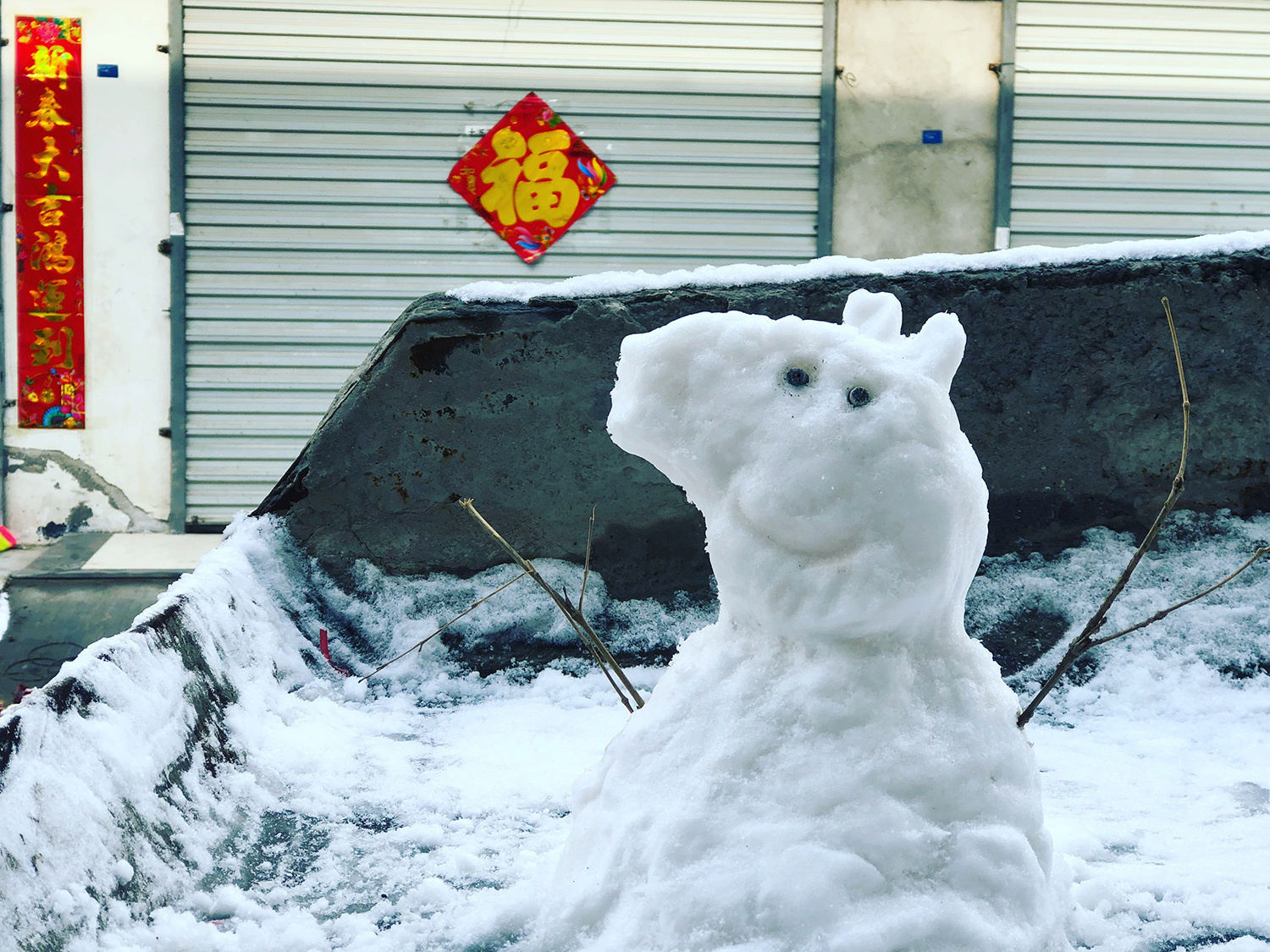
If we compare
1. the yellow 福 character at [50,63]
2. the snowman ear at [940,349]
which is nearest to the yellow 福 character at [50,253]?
the yellow 福 character at [50,63]

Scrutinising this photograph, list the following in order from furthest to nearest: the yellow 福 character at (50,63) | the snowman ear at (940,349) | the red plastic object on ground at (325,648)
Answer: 1. the yellow 福 character at (50,63)
2. the red plastic object on ground at (325,648)
3. the snowman ear at (940,349)

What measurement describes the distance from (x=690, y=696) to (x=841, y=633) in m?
0.20

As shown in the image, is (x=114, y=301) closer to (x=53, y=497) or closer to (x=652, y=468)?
(x=53, y=497)

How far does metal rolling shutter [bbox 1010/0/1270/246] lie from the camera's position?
511 centimetres

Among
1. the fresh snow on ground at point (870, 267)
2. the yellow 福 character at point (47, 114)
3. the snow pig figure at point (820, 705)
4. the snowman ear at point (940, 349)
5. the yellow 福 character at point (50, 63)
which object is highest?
the yellow 福 character at point (50, 63)

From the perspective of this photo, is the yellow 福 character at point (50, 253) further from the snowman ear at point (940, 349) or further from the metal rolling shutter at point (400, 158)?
the snowman ear at point (940, 349)

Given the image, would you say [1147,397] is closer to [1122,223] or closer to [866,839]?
[866,839]

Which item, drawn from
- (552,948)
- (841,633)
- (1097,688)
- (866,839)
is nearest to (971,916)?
(866,839)

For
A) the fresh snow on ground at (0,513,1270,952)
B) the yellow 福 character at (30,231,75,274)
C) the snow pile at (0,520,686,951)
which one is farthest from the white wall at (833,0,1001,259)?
the yellow 福 character at (30,231,75,274)

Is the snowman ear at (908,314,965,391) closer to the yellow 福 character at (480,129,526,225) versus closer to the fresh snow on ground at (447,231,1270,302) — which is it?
the fresh snow on ground at (447,231,1270,302)

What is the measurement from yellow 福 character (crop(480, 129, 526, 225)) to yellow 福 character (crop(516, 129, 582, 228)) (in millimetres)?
39

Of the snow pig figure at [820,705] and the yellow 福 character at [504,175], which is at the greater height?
the yellow 福 character at [504,175]

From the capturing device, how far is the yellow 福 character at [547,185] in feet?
16.5

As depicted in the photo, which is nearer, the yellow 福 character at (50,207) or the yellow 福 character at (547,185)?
the yellow 福 character at (50,207)
